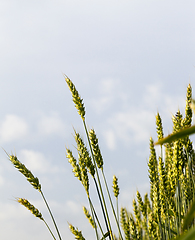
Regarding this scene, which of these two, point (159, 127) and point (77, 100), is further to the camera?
point (159, 127)

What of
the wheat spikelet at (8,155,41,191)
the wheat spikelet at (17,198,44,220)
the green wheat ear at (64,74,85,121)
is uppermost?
the green wheat ear at (64,74,85,121)

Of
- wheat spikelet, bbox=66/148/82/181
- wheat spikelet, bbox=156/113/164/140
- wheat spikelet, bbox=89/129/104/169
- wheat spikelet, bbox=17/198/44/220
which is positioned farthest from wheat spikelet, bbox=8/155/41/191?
wheat spikelet, bbox=156/113/164/140

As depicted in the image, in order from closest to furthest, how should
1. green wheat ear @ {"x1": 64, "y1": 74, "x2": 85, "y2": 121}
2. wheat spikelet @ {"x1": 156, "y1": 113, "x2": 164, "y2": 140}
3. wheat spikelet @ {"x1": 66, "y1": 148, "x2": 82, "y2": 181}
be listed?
1. wheat spikelet @ {"x1": 66, "y1": 148, "x2": 82, "y2": 181}
2. green wheat ear @ {"x1": 64, "y1": 74, "x2": 85, "y2": 121}
3. wheat spikelet @ {"x1": 156, "y1": 113, "x2": 164, "y2": 140}

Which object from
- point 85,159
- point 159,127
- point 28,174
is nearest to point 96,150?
point 85,159

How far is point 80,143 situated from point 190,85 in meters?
1.23

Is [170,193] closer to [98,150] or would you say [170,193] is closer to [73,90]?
[98,150]

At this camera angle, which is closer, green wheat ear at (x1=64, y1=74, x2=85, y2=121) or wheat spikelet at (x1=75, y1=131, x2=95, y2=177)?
wheat spikelet at (x1=75, y1=131, x2=95, y2=177)

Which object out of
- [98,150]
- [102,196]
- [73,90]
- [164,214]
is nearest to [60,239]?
[102,196]

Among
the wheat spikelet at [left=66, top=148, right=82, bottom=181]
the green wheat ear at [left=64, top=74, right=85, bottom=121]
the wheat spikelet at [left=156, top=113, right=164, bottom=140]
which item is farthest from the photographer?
the wheat spikelet at [left=156, top=113, right=164, bottom=140]

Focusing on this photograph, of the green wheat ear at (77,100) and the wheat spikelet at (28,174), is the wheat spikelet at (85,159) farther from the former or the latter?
the wheat spikelet at (28,174)

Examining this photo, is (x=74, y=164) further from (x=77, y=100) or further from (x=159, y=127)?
(x=159, y=127)

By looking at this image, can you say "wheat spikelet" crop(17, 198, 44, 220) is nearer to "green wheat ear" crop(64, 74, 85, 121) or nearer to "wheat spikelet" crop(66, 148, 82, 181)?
"wheat spikelet" crop(66, 148, 82, 181)

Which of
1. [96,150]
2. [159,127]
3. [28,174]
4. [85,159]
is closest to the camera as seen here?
[85,159]

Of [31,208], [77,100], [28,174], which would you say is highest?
[77,100]
